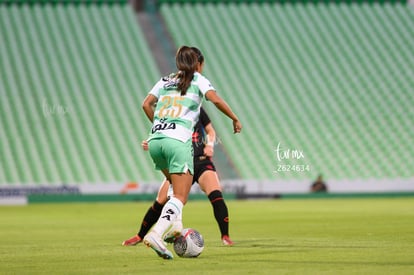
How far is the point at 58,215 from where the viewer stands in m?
21.3

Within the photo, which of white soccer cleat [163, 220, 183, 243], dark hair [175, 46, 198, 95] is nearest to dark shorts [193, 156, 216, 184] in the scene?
white soccer cleat [163, 220, 183, 243]

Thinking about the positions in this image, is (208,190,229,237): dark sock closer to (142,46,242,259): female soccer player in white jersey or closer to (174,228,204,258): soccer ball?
(142,46,242,259): female soccer player in white jersey

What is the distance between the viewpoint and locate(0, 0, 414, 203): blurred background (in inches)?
1194

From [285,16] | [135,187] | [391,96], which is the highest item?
[285,16]

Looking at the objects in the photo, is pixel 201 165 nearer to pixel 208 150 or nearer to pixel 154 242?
pixel 208 150

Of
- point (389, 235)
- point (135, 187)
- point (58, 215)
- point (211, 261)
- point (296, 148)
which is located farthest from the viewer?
point (296, 148)

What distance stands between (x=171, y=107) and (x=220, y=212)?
2.45 meters

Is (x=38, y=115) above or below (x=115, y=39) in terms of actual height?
below

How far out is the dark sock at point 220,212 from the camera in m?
11.1

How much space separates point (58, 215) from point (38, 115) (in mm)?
11494

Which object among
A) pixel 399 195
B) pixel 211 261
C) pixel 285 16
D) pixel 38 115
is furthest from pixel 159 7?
pixel 211 261

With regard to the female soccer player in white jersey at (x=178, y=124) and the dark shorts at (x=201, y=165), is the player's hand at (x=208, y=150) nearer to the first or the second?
the dark shorts at (x=201, y=165)

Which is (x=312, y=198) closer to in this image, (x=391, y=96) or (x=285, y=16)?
(x=391, y=96)

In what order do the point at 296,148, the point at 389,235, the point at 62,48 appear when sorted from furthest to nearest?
the point at 62,48, the point at 296,148, the point at 389,235
